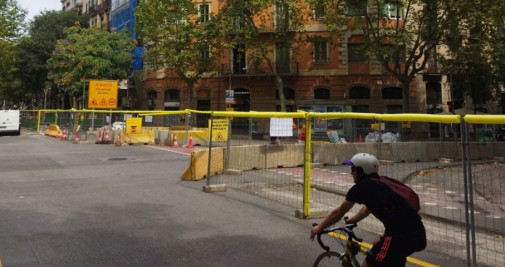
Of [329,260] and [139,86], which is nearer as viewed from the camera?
[329,260]

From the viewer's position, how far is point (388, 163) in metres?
6.41

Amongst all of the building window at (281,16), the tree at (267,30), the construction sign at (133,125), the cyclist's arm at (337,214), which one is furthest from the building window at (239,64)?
the cyclist's arm at (337,214)

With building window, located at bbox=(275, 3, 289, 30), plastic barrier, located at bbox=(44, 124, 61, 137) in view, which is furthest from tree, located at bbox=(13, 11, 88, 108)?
building window, located at bbox=(275, 3, 289, 30)

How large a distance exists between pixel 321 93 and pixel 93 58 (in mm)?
21055

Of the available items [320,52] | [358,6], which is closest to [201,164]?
[358,6]

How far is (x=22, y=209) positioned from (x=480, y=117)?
7259mm

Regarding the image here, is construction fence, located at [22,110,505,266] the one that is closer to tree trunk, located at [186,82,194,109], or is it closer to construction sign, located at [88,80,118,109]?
construction sign, located at [88,80,118,109]

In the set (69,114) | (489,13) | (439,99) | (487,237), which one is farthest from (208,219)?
(439,99)

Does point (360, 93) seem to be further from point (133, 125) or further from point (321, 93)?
point (133, 125)

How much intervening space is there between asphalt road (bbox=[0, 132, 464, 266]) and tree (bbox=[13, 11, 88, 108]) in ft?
144

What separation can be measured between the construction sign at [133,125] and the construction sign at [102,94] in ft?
21.7

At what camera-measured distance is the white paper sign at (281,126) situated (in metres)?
10.4

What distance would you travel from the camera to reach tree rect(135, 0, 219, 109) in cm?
3488

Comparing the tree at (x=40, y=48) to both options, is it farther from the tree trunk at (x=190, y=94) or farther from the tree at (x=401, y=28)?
the tree at (x=401, y=28)
